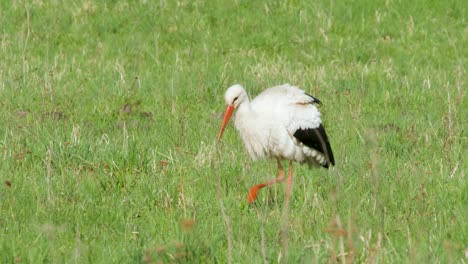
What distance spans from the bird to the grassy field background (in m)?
0.14

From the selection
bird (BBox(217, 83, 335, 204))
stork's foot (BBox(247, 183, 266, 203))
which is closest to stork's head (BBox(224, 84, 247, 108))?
bird (BBox(217, 83, 335, 204))

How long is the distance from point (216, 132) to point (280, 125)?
125cm

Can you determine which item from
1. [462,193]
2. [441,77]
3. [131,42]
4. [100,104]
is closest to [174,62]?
[131,42]

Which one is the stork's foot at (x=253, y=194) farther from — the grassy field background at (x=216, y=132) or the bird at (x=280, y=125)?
the bird at (x=280, y=125)

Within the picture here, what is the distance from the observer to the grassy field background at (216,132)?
4.99 metres

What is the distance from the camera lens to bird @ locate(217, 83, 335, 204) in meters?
6.63

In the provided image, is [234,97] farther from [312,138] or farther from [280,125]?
[312,138]

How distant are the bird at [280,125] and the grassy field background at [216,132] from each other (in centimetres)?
14

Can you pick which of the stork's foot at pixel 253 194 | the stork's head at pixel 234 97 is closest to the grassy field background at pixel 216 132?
the stork's foot at pixel 253 194

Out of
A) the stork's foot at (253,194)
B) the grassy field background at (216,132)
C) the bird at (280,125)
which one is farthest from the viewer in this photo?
the bird at (280,125)

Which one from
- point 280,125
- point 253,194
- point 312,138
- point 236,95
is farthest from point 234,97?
point 253,194

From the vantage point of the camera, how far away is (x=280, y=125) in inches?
261

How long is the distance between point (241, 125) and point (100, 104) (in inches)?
83.5

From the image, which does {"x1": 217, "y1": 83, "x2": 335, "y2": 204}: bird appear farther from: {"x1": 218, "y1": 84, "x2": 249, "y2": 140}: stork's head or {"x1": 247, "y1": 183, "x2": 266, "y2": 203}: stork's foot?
{"x1": 247, "y1": 183, "x2": 266, "y2": 203}: stork's foot
